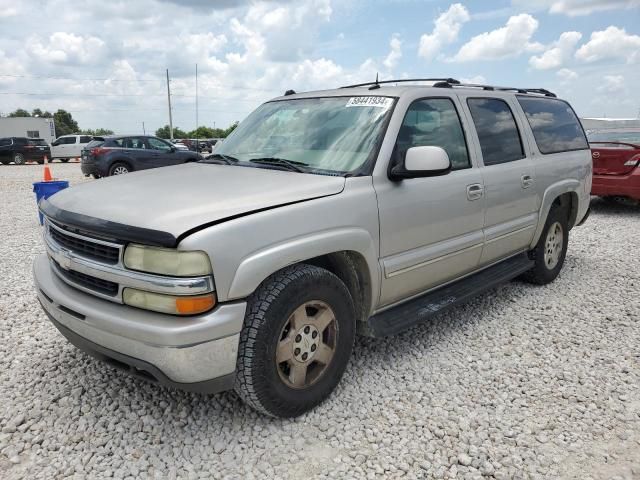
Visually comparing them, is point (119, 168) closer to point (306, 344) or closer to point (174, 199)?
point (174, 199)

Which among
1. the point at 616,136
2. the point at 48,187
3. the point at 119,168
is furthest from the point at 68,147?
the point at 616,136

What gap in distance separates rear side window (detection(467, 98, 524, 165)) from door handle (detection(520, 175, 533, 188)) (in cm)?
18

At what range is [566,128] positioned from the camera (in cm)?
529

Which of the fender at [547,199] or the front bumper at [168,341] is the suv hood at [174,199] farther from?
the fender at [547,199]

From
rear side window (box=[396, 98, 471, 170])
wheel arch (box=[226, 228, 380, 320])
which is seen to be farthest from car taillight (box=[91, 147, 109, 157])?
wheel arch (box=[226, 228, 380, 320])

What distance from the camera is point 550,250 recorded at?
516 centimetres

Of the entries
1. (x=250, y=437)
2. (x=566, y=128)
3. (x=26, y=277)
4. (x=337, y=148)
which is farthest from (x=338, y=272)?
(x=26, y=277)

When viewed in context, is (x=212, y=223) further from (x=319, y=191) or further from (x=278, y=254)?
(x=319, y=191)

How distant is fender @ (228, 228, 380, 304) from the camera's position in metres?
2.37

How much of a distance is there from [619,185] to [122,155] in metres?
13.0

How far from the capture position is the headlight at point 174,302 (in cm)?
228

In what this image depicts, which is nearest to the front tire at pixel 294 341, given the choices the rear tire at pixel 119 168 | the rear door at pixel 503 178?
the rear door at pixel 503 178

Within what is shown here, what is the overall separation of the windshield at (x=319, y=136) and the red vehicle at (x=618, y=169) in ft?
23.3

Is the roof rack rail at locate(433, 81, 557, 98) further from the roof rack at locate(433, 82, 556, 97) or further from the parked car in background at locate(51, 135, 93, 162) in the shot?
the parked car in background at locate(51, 135, 93, 162)
